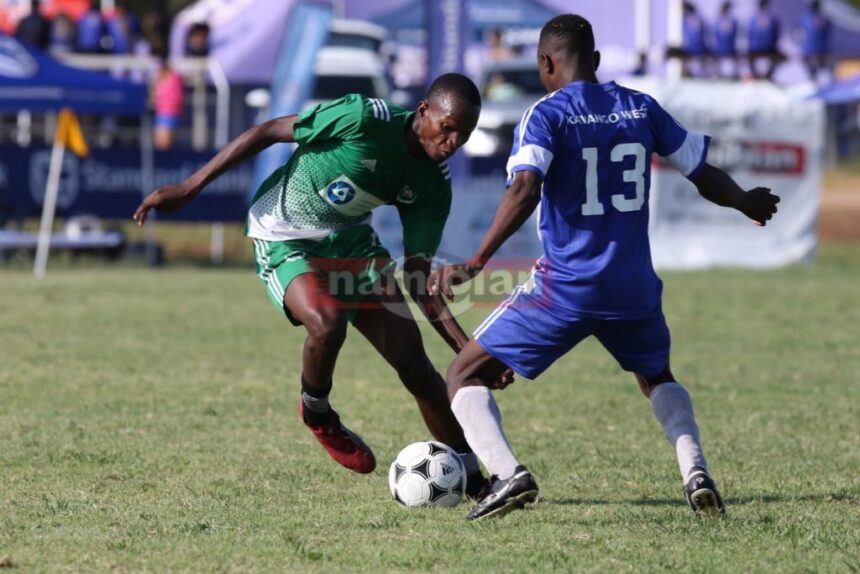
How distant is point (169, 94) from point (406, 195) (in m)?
14.1

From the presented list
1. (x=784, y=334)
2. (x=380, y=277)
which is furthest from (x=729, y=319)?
(x=380, y=277)

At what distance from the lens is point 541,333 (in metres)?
5.36

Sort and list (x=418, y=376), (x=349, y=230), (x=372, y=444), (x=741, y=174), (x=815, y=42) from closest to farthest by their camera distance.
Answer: (x=418, y=376) < (x=349, y=230) < (x=372, y=444) < (x=741, y=174) < (x=815, y=42)

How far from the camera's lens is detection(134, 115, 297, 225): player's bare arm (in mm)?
5750

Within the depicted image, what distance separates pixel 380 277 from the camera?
6.05 metres

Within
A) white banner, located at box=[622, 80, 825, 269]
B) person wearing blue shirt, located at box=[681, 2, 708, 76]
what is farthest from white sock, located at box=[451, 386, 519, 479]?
person wearing blue shirt, located at box=[681, 2, 708, 76]

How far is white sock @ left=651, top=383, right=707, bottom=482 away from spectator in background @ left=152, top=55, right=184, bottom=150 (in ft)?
48.2

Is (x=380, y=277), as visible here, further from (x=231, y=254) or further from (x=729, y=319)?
(x=231, y=254)

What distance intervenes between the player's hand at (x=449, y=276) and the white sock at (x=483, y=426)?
553mm

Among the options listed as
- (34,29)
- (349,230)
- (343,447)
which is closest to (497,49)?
(34,29)

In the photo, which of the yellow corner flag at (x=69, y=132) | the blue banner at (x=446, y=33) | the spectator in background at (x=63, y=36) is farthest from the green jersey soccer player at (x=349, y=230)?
the spectator in background at (x=63, y=36)

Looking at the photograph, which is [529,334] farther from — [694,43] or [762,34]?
[762,34]

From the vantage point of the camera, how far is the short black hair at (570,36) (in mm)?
5371

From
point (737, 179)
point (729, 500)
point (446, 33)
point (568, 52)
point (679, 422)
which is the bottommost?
point (737, 179)
